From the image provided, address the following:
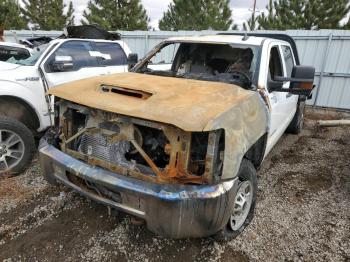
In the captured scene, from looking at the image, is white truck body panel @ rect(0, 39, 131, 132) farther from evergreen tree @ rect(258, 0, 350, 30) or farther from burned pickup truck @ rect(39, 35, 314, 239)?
evergreen tree @ rect(258, 0, 350, 30)

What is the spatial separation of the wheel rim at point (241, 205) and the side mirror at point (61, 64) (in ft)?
11.3

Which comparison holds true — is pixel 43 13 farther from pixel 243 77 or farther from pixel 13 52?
pixel 243 77

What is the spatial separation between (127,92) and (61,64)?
2571mm

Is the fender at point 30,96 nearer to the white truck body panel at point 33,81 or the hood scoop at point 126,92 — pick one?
the white truck body panel at point 33,81

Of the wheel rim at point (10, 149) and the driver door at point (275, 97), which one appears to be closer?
the driver door at point (275, 97)

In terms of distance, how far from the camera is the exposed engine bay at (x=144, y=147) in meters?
2.31

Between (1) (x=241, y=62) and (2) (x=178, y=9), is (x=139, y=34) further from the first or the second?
(2) (x=178, y=9)

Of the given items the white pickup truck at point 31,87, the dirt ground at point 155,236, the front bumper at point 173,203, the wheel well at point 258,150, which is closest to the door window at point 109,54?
the white pickup truck at point 31,87

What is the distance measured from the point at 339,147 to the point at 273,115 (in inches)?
126

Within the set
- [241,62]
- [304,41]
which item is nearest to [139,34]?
[304,41]

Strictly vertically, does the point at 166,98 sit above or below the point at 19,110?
above

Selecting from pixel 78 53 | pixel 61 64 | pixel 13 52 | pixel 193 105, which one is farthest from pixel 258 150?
pixel 13 52

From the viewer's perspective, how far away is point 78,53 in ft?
18.5

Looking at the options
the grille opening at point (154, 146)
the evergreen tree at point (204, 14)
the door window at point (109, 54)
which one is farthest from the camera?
the evergreen tree at point (204, 14)
